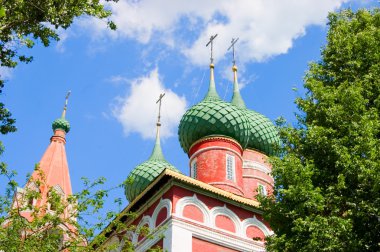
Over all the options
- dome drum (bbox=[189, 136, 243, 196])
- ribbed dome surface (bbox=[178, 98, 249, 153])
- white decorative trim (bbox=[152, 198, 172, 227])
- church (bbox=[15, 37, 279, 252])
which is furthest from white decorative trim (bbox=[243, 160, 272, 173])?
white decorative trim (bbox=[152, 198, 172, 227])

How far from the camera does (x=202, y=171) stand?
57.2 ft

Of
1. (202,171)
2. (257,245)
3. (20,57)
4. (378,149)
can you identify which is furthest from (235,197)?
(20,57)

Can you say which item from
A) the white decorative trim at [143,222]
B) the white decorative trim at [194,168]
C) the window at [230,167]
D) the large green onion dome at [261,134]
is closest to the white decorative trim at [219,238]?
the white decorative trim at [143,222]

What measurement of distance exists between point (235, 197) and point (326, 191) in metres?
6.22

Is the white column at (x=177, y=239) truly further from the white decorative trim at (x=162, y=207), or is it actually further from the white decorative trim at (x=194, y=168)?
the white decorative trim at (x=194, y=168)

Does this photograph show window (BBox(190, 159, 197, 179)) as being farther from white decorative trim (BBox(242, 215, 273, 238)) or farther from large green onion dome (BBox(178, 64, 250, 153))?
white decorative trim (BBox(242, 215, 273, 238))

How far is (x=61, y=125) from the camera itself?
25.8 m

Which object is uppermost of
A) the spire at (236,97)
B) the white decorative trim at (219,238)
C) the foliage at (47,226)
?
the spire at (236,97)

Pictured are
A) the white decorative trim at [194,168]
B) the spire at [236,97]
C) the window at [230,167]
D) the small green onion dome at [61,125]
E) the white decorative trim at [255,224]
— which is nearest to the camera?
the white decorative trim at [255,224]

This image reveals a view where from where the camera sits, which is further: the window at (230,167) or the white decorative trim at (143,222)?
the window at (230,167)

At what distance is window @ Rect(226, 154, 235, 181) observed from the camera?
1736cm

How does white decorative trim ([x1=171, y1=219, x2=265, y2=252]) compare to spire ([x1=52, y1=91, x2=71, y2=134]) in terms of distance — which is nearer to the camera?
white decorative trim ([x1=171, y1=219, x2=265, y2=252])

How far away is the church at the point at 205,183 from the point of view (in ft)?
42.4

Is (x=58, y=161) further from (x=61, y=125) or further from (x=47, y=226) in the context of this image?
(x=47, y=226)
